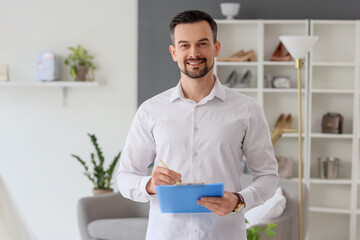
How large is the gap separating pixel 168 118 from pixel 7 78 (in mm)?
4465

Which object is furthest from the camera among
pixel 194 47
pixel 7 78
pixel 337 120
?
pixel 7 78

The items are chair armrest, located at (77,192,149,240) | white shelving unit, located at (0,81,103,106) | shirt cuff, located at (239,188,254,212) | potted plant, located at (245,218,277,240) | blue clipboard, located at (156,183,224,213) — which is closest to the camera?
blue clipboard, located at (156,183,224,213)

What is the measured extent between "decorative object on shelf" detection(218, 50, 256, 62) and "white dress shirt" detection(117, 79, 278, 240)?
12.1ft

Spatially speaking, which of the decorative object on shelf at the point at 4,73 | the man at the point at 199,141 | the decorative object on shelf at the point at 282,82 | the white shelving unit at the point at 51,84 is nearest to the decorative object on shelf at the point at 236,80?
the decorative object on shelf at the point at 282,82

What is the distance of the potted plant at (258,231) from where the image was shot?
3684 millimetres

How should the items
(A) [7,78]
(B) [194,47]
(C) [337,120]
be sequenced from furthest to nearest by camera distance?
(A) [7,78], (C) [337,120], (B) [194,47]

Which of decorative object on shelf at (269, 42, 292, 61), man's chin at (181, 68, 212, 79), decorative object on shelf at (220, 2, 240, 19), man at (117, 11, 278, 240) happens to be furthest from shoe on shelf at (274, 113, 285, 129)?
man's chin at (181, 68, 212, 79)

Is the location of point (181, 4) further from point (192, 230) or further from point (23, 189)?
point (192, 230)

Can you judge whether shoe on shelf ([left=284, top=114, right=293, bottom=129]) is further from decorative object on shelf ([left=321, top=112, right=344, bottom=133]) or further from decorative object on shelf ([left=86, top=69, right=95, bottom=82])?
decorative object on shelf ([left=86, top=69, right=95, bottom=82])

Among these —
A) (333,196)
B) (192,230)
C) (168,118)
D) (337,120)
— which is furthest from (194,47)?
(333,196)

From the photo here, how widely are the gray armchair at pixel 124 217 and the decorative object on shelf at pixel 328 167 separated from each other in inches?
43.7

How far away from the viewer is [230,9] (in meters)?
5.66

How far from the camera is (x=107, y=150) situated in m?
→ 6.19

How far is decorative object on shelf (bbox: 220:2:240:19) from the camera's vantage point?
223 inches
